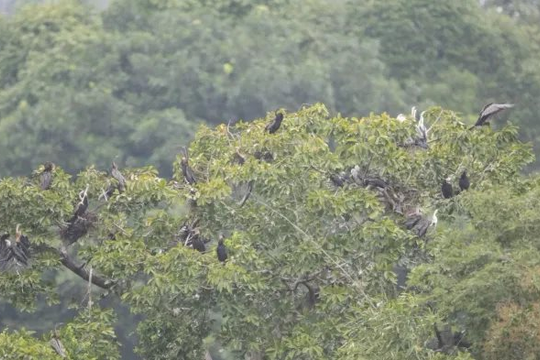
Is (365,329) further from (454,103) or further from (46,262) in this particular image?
(454,103)

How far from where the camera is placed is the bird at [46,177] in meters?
12.2

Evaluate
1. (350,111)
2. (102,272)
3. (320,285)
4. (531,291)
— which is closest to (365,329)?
(531,291)

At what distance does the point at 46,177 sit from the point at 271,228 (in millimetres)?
1751

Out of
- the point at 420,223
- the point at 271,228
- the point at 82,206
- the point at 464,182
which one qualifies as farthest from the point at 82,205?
the point at 464,182

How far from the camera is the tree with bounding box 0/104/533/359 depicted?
1157 cm

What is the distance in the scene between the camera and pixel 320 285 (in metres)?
12.1

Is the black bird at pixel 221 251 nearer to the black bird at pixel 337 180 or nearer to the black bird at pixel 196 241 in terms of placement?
the black bird at pixel 196 241

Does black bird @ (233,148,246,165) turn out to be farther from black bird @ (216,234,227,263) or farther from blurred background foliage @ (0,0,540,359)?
blurred background foliage @ (0,0,540,359)

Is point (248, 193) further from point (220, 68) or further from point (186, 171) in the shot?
point (220, 68)

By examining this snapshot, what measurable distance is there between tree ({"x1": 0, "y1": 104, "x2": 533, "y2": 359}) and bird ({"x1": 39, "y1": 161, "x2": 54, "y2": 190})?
6cm

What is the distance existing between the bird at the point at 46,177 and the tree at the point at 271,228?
0.21 feet

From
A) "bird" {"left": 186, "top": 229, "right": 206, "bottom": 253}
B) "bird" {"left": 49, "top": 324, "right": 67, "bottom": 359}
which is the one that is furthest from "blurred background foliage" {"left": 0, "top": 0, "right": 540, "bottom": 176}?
"bird" {"left": 49, "top": 324, "right": 67, "bottom": 359}

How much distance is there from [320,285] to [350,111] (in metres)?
21.0

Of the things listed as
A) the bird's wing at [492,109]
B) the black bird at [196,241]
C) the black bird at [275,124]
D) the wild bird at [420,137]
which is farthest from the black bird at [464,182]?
the black bird at [196,241]
